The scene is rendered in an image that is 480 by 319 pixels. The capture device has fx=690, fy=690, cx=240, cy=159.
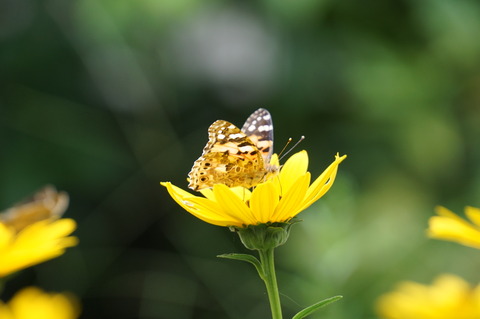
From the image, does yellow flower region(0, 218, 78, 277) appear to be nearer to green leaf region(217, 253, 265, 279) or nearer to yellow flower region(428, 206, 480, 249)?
green leaf region(217, 253, 265, 279)

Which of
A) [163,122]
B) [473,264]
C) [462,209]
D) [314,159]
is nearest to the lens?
[473,264]

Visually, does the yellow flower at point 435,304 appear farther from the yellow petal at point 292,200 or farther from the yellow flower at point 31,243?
the yellow flower at point 31,243

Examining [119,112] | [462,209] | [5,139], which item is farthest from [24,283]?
[462,209]

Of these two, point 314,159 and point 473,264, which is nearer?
point 473,264

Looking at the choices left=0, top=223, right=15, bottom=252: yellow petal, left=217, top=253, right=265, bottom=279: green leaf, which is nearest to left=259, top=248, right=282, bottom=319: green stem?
left=217, top=253, right=265, bottom=279: green leaf

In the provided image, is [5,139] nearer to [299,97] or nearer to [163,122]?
[163,122]

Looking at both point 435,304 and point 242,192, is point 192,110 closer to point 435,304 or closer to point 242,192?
point 242,192

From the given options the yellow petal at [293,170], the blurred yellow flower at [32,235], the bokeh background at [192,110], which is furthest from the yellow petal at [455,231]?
the bokeh background at [192,110]

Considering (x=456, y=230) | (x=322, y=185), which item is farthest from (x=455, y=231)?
(x=322, y=185)
